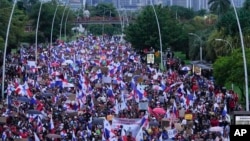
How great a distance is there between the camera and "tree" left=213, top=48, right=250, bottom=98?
152 feet

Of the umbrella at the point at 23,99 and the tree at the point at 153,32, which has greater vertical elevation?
the umbrella at the point at 23,99

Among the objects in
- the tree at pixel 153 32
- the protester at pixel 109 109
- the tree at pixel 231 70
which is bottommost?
the tree at pixel 153 32

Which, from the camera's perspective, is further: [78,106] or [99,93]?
[99,93]

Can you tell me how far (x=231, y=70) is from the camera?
47594 millimetres

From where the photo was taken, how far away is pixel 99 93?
127 feet

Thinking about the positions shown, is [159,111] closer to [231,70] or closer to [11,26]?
[231,70]

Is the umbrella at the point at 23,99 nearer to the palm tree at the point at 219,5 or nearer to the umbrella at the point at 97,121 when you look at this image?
the umbrella at the point at 97,121

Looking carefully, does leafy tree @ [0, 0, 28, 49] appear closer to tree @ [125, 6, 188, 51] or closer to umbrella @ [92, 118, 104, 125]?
tree @ [125, 6, 188, 51]

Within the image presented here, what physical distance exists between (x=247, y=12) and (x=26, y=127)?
47.8 m

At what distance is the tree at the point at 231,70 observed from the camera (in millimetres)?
46219

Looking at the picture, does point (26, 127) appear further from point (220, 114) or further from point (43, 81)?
point (43, 81)

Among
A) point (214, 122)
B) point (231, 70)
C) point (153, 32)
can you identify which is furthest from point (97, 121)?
point (153, 32)

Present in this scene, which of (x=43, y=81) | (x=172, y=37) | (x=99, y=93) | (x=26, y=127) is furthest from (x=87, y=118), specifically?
(x=172, y=37)

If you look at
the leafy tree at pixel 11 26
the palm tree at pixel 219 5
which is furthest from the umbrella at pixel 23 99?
the palm tree at pixel 219 5
